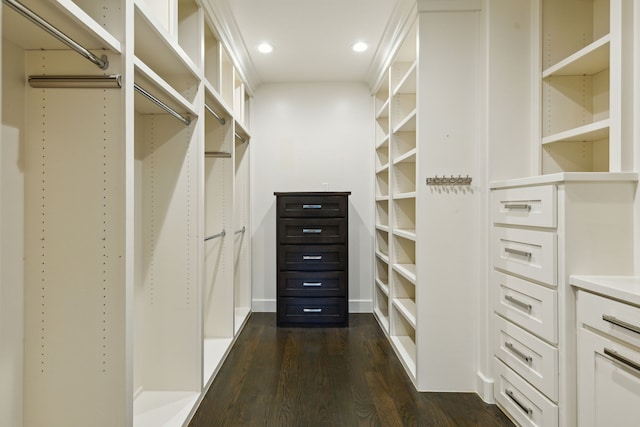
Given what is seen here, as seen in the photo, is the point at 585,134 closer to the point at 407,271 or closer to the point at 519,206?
the point at 519,206

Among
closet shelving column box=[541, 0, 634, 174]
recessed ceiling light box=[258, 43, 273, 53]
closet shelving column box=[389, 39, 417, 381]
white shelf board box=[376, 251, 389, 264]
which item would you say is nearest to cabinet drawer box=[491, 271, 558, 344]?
closet shelving column box=[541, 0, 634, 174]


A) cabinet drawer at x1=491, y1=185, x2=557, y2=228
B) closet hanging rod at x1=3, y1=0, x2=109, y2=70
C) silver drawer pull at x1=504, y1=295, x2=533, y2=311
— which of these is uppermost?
closet hanging rod at x1=3, y1=0, x2=109, y2=70

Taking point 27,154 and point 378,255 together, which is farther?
point 378,255

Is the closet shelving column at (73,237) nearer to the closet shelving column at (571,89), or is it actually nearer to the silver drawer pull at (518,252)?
the silver drawer pull at (518,252)

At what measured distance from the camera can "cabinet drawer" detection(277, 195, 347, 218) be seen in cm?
334

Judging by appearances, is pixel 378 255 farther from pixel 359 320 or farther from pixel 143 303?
pixel 143 303

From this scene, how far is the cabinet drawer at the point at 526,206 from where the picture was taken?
1.55 meters

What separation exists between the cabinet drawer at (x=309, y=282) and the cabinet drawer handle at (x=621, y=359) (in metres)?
2.23

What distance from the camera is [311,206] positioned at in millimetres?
3338

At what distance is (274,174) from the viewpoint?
386cm

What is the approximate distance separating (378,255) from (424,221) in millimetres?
1551

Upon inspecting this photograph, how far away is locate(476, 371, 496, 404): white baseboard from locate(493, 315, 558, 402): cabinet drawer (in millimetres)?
187

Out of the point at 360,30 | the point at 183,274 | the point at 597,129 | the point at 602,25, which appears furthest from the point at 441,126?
the point at 183,274

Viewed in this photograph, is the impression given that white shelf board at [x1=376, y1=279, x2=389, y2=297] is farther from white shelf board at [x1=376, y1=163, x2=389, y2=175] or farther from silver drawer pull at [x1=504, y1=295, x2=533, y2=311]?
silver drawer pull at [x1=504, y1=295, x2=533, y2=311]
